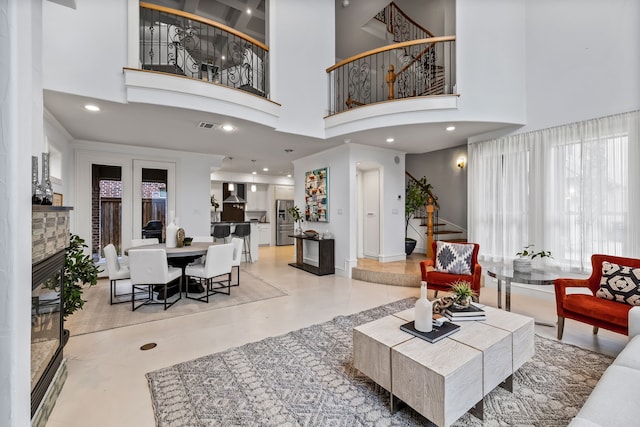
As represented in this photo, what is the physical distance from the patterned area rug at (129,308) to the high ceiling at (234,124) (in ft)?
8.59

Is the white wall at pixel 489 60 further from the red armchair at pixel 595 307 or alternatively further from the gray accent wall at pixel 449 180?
the gray accent wall at pixel 449 180

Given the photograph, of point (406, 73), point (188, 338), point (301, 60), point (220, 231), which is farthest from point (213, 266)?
point (406, 73)

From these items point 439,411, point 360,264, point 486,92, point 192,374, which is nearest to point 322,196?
point 360,264

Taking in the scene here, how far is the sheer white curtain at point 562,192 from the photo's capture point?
11.6 ft

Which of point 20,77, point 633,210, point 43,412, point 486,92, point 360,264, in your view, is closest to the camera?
point 20,77

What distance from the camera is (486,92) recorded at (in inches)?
164

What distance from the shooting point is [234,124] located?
4.29m

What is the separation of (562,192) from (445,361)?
12.6 ft

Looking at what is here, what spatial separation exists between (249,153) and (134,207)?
8.58 ft

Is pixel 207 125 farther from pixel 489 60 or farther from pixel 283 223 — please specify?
pixel 283 223

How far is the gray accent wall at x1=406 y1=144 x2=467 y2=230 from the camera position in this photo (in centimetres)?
691

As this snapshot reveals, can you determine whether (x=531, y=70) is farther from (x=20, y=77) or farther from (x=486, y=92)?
(x=20, y=77)

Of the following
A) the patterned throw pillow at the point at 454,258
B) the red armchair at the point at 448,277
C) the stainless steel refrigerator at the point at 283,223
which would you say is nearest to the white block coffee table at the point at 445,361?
the red armchair at the point at 448,277

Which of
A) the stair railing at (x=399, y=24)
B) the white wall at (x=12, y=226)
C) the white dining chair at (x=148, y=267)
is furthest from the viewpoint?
the stair railing at (x=399, y=24)
